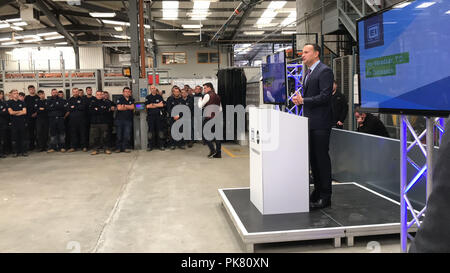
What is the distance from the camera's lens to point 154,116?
11.1m

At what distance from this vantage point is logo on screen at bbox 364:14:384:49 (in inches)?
121

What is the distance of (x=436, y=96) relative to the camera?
8.55 feet

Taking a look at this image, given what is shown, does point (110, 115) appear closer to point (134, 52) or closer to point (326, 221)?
point (134, 52)

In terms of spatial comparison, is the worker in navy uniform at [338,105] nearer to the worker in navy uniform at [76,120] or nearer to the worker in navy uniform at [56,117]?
the worker in navy uniform at [76,120]

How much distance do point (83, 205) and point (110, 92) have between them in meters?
7.09

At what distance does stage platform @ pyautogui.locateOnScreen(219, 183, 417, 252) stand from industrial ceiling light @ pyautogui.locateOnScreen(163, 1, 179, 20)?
12.2m

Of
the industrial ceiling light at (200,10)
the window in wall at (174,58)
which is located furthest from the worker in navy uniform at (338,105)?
the window in wall at (174,58)

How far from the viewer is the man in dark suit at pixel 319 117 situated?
14.3ft

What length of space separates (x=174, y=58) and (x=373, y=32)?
69.9 ft

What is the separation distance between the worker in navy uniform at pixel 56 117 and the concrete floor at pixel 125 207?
1715 mm

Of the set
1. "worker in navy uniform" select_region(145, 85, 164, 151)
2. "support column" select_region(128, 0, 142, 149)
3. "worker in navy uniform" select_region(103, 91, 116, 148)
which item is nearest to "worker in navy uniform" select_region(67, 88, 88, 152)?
"worker in navy uniform" select_region(103, 91, 116, 148)

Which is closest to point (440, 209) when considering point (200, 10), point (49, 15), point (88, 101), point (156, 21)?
point (88, 101)

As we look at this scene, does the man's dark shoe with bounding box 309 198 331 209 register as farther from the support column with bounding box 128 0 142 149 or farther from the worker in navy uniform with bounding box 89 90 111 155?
the support column with bounding box 128 0 142 149

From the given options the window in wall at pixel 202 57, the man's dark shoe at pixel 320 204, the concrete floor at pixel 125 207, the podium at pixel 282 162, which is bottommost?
the concrete floor at pixel 125 207
